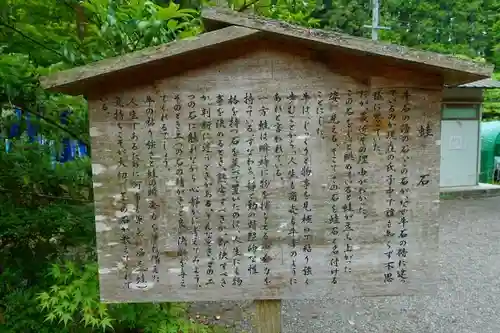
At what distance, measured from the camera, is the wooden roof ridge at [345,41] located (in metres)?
1.91

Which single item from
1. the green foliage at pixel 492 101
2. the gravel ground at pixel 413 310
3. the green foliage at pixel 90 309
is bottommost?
the gravel ground at pixel 413 310

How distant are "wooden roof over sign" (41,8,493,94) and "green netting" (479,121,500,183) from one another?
11605 millimetres

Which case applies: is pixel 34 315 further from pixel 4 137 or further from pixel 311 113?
pixel 311 113

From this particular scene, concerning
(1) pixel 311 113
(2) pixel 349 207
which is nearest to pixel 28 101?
(1) pixel 311 113

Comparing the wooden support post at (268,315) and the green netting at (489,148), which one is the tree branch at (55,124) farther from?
the green netting at (489,148)

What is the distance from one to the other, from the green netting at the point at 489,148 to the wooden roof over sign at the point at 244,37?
11605 mm

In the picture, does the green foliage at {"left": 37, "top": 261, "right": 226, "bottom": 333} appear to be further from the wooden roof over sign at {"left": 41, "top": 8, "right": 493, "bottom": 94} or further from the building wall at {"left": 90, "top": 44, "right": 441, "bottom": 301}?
the wooden roof over sign at {"left": 41, "top": 8, "right": 493, "bottom": 94}

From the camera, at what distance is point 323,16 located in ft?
68.5

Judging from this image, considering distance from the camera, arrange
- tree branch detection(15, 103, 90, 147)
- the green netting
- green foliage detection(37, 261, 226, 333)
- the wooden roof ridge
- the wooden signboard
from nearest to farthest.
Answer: the wooden roof ridge
the wooden signboard
green foliage detection(37, 261, 226, 333)
tree branch detection(15, 103, 90, 147)
the green netting

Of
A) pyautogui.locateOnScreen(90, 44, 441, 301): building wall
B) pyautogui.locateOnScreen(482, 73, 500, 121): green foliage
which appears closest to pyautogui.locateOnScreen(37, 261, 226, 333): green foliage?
pyautogui.locateOnScreen(90, 44, 441, 301): building wall

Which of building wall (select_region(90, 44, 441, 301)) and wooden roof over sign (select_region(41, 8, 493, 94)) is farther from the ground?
wooden roof over sign (select_region(41, 8, 493, 94))

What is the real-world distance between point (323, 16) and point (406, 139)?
2015 centimetres

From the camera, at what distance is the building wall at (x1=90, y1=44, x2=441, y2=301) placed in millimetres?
2104

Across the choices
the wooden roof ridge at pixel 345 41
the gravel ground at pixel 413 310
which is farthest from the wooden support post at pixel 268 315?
the gravel ground at pixel 413 310
